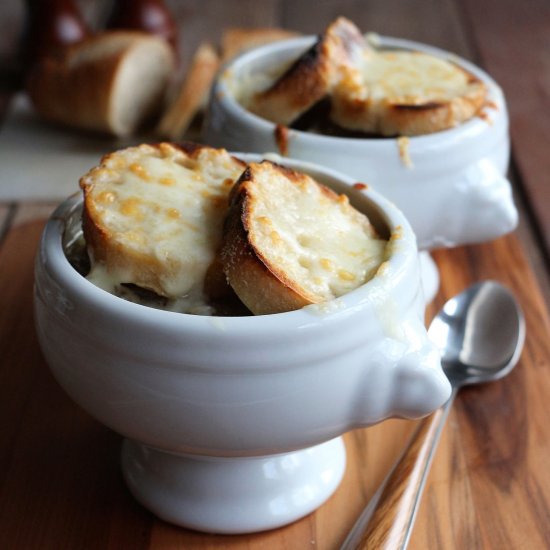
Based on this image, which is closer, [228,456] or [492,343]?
[228,456]

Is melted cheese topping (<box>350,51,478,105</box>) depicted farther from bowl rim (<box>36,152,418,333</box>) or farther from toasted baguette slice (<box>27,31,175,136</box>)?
toasted baguette slice (<box>27,31,175,136</box>)

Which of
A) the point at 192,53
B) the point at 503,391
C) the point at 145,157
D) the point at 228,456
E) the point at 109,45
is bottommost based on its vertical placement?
the point at 192,53

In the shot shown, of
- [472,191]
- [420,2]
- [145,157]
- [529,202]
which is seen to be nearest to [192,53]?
[420,2]

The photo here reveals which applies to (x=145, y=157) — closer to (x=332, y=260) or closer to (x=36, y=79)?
(x=332, y=260)

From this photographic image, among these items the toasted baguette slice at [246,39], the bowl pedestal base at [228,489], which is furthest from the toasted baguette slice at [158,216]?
the toasted baguette slice at [246,39]

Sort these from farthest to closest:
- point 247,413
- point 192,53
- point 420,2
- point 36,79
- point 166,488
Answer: point 420,2
point 192,53
point 36,79
point 166,488
point 247,413
